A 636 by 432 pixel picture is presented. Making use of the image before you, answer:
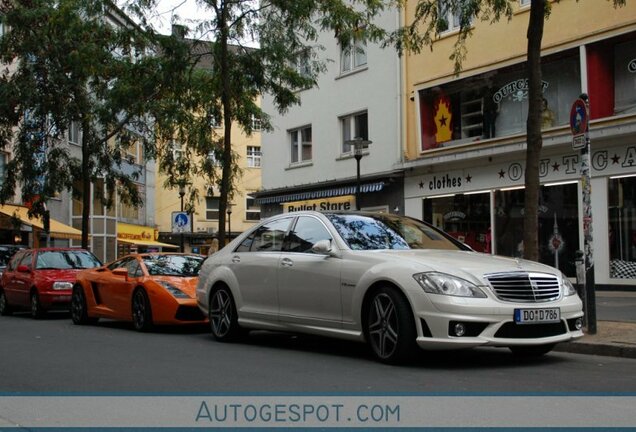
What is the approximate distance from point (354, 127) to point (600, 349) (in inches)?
752

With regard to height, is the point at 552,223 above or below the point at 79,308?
above

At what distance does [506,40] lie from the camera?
20.6m

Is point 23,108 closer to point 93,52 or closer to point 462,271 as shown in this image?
point 93,52

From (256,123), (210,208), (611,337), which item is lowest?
(611,337)

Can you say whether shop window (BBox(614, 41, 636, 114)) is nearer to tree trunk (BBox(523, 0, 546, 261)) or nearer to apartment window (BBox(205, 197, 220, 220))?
tree trunk (BBox(523, 0, 546, 261))

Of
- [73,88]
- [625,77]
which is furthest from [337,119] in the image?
[625,77]

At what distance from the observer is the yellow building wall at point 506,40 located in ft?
59.0

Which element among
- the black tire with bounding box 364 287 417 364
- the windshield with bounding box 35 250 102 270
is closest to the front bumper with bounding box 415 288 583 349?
the black tire with bounding box 364 287 417 364

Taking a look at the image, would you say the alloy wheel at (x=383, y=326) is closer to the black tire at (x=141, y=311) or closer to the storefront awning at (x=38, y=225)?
the black tire at (x=141, y=311)

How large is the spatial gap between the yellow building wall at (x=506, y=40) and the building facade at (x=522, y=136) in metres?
0.03

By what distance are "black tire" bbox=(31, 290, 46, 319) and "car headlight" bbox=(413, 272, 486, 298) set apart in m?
11.2

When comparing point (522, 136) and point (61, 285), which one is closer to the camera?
point (61, 285)

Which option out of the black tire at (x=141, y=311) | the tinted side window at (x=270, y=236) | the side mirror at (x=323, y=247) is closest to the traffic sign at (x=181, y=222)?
the black tire at (x=141, y=311)

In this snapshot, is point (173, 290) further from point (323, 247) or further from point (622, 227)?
point (622, 227)
